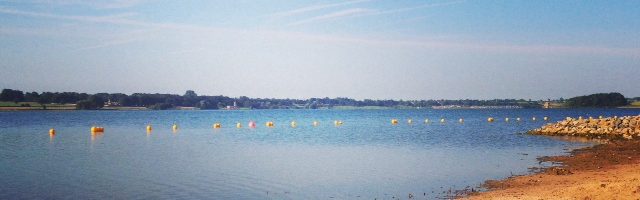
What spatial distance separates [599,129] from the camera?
188 ft

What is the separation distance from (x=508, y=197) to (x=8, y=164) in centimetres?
2730

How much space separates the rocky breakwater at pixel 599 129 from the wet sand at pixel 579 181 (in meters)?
19.9

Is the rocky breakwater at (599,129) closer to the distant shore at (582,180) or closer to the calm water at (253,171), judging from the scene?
the calm water at (253,171)

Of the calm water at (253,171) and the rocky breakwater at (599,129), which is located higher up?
the rocky breakwater at (599,129)

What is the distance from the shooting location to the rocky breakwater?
52.5 m

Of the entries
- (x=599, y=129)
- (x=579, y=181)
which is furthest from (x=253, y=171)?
(x=599, y=129)

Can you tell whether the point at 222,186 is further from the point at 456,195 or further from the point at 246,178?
the point at 456,195

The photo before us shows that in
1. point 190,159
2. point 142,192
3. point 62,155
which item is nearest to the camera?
point 142,192

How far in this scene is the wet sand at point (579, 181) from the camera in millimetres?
17156

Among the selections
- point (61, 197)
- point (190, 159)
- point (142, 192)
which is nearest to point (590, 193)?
point (142, 192)

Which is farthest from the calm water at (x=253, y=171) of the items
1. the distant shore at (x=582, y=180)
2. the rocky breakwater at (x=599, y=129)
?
the rocky breakwater at (x=599, y=129)

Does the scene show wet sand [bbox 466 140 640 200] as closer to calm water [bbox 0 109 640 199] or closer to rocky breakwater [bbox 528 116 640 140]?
calm water [bbox 0 109 640 199]

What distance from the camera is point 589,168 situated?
2680 centimetres

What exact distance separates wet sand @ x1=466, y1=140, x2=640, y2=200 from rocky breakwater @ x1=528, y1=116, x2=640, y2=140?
65.2ft
